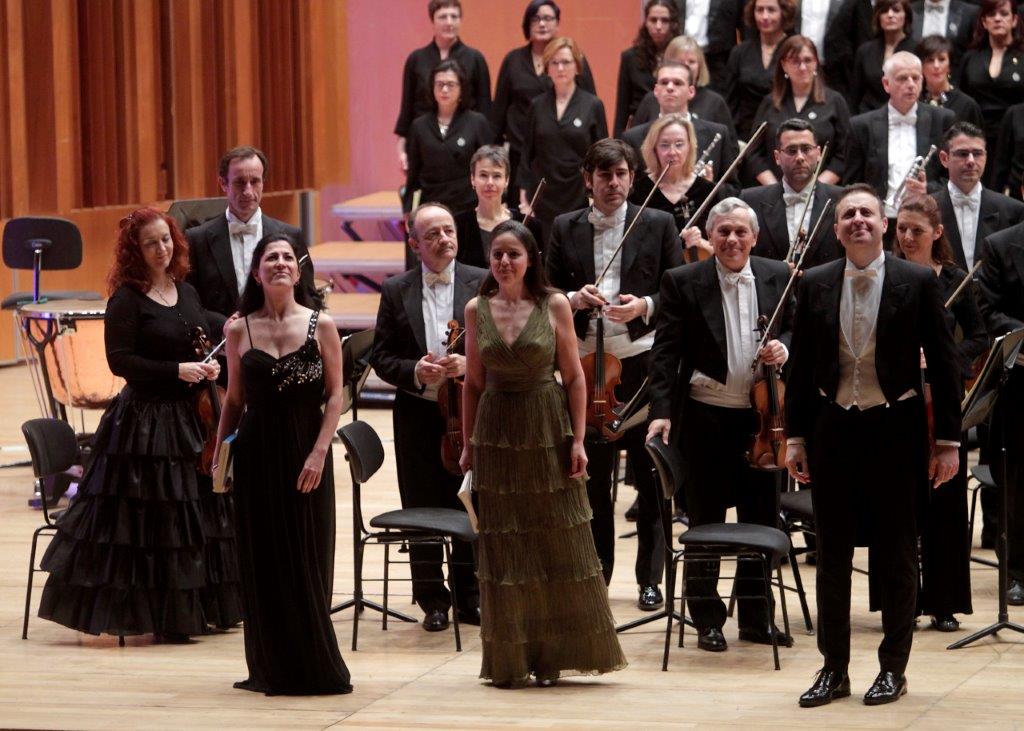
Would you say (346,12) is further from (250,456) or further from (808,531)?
(250,456)

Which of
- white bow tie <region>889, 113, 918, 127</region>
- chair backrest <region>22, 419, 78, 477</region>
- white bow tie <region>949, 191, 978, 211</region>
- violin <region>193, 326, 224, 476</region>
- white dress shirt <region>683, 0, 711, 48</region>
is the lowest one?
chair backrest <region>22, 419, 78, 477</region>

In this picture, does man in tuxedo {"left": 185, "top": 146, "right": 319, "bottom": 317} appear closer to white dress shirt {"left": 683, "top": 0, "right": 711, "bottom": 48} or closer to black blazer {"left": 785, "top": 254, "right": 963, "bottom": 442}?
black blazer {"left": 785, "top": 254, "right": 963, "bottom": 442}

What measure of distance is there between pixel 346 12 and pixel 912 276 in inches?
289

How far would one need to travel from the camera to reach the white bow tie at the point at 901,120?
6648 mm

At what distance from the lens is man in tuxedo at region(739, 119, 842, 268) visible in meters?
5.61

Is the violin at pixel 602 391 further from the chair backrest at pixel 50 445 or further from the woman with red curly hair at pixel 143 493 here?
the chair backrest at pixel 50 445

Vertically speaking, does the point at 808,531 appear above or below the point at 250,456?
below

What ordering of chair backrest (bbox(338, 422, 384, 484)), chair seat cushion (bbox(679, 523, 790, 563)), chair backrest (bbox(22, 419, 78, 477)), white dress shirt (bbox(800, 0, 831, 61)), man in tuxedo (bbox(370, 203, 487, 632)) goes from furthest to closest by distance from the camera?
1. white dress shirt (bbox(800, 0, 831, 61))
2. chair backrest (bbox(22, 419, 78, 477))
3. man in tuxedo (bbox(370, 203, 487, 632))
4. chair backrest (bbox(338, 422, 384, 484))
5. chair seat cushion (bbox(679, 523, 790, 563))

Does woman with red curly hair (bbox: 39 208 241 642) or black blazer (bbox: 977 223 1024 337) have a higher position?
black blazer (bbox: 977 223 1024 337)

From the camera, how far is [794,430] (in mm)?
4391

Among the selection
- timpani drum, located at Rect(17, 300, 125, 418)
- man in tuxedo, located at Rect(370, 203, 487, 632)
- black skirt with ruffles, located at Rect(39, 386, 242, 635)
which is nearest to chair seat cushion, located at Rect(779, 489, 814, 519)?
man in tuxedo, located at Rect(370, 203, 487, 632)

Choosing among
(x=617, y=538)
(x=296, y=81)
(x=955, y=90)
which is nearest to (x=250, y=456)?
(x=617, y=538)

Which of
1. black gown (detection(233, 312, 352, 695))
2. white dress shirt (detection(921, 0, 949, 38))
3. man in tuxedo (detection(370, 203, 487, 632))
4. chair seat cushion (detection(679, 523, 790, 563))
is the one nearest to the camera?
black gown (detection(233, 312, 352, 695))

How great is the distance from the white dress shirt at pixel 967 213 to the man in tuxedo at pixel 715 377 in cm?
122
